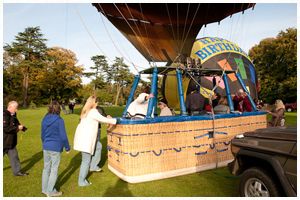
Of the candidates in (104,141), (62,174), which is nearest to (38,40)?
(104,141)

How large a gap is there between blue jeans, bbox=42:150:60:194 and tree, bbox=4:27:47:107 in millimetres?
46125

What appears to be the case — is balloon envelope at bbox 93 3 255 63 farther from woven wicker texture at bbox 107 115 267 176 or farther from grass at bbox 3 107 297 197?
grass at bbox 3 107 297 197

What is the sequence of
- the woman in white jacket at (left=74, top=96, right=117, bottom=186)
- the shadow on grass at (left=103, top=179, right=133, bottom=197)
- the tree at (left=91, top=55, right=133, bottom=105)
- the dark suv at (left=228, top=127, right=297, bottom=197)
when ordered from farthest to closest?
the tree at (left=91, top=55, right=133, bottom=105) < the woman in white jacket at (left=74, top=96, right=117, bottom=186) < the shadow on grass at (left=103, top=179, right=133, bottom=197) < the dark suv at (left=228, top=127, right=297, bottom=197)

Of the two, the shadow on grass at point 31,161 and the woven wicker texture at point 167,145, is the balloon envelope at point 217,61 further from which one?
the shadow on grass at point 31,161

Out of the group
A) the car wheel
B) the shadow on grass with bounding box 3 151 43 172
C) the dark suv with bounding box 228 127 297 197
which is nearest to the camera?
the dark suv with bounding box 228 127 297 197

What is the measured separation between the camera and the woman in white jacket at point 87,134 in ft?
16.6

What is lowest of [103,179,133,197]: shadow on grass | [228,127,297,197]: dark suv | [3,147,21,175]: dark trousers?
[103,179,133,197]: shadow on grass

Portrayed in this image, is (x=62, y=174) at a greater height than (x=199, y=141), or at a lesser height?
lesser

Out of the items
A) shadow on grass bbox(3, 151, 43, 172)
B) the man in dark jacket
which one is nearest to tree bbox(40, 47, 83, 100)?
shadow on grass bbox(3, 151, 43, 172)

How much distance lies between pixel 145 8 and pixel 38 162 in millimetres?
4949

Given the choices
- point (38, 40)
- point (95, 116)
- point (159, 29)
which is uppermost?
point (38, 40)

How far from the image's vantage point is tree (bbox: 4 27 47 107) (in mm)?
48406

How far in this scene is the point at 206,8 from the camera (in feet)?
26.8

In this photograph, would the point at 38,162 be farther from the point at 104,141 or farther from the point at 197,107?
the point at 197,107
